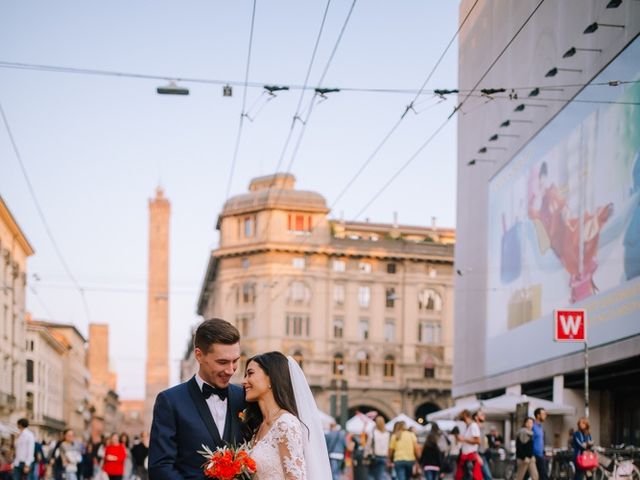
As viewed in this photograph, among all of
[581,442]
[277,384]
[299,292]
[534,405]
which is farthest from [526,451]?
[299,292]

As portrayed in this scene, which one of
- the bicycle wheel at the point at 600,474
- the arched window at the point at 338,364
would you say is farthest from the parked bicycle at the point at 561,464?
the arched window at the point at 338,364

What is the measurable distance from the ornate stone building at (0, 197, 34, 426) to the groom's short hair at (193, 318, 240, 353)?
56871 mm

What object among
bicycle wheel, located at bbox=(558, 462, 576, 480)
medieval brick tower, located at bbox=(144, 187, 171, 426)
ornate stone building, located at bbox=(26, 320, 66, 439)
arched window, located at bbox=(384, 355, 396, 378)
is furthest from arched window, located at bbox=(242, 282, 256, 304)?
bicycle wheel, located at bbox=(558, 462, 576, 480)

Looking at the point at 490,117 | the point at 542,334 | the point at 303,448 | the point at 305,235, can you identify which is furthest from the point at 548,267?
the point at 305,235

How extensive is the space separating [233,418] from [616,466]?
49.9 ft

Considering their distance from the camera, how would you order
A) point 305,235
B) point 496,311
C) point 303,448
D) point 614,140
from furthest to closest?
point 305,235 → point 496,311 → point 614,140 → point 303,448

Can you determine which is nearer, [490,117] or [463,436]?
[463,436]

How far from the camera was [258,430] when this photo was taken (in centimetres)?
583

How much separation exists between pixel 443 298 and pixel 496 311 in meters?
42.0

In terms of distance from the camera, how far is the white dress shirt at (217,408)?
555 cm

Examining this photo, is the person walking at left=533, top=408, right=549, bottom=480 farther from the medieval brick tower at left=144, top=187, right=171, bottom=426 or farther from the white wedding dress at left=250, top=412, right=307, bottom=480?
the medieval brick tower at left=144, top=187, right=171, bottom=426

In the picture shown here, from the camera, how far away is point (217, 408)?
5586 mm

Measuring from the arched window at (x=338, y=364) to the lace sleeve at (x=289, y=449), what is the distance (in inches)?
2870

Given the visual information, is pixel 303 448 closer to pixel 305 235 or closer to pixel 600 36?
pixel 600 36
